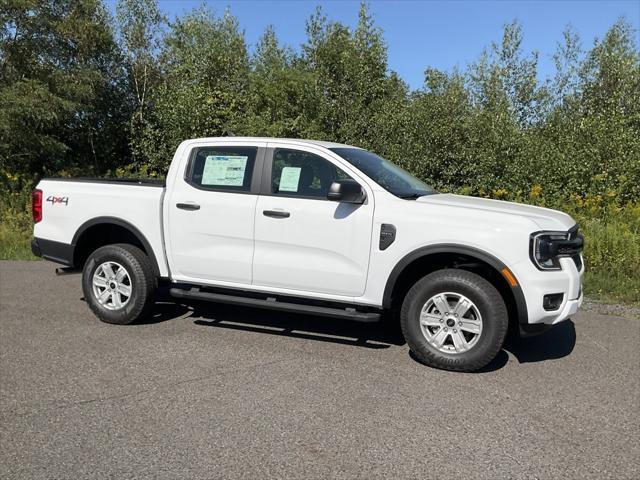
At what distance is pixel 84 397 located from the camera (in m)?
4.04

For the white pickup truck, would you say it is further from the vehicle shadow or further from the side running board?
the vehicle shadow

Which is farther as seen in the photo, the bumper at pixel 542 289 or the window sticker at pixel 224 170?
the window sticker at pixel 224 170

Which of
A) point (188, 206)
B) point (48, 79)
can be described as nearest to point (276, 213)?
point (188, 206)

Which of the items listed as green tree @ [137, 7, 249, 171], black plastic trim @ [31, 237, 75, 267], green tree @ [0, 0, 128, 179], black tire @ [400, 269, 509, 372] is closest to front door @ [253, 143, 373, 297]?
black tire @ [400, 269, 509, 372]

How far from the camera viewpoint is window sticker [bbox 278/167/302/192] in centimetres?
530

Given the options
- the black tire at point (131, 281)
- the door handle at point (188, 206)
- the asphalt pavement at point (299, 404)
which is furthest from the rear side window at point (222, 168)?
the asphalt pavement at point (299, 404)

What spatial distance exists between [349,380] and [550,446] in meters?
1.55

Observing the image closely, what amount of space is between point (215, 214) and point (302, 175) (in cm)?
91

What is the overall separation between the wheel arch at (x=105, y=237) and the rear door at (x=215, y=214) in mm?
322

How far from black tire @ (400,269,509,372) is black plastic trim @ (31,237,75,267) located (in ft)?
12.0

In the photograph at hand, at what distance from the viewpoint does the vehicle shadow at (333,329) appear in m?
5.31

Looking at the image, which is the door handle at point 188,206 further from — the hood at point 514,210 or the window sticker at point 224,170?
the hood at point 514,210

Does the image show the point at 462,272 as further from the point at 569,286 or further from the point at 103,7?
the point at 103,7

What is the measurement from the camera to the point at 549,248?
4484mm
